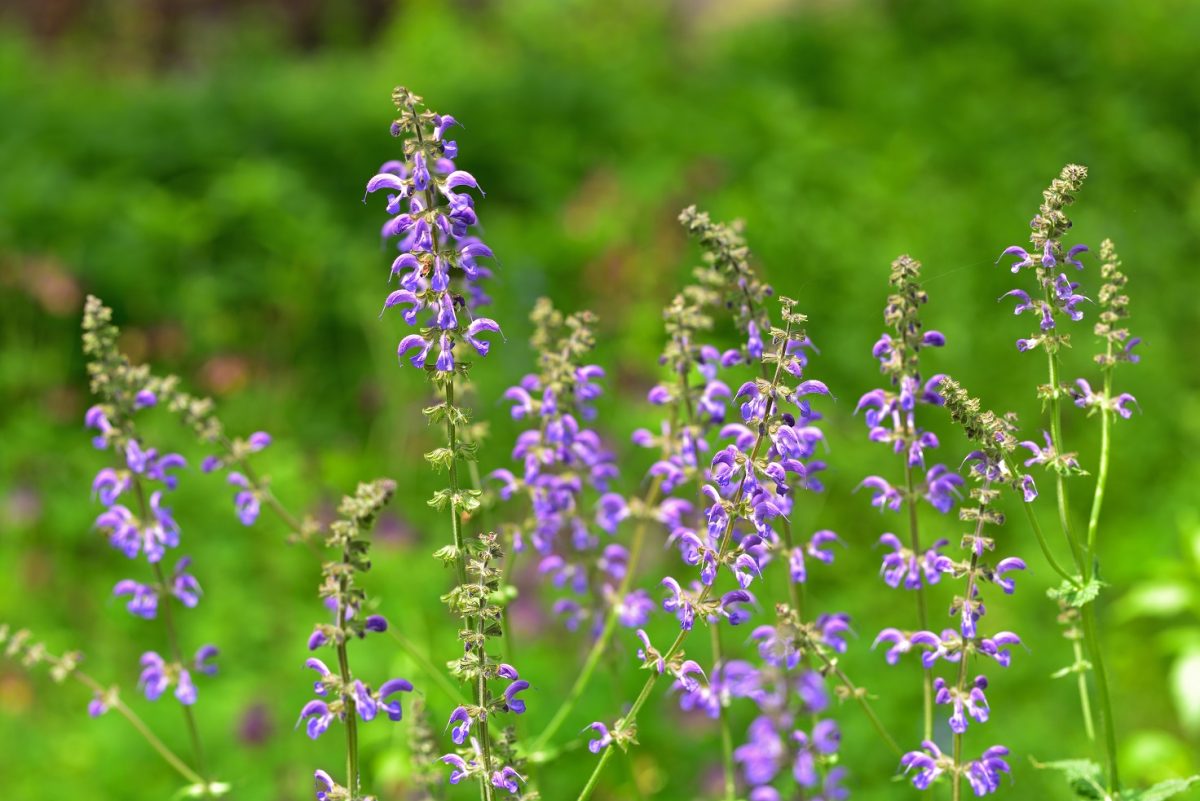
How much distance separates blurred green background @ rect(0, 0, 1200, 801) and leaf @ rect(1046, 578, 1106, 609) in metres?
2.09

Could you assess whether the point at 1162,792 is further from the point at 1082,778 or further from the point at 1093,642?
the point at 1093,642

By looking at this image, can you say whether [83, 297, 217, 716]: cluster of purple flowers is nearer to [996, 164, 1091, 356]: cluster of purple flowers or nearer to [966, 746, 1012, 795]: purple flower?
[966, 746, 1012, 795]: purple flower

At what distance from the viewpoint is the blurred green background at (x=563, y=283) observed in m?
5.46

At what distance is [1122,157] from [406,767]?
25.5 feet

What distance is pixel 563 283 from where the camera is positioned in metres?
9.07

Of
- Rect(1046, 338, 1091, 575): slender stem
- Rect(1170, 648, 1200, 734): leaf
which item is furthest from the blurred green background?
Rect(1046, 338, 1091, 575): slender stem

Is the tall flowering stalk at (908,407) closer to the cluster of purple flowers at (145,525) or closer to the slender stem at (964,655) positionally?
the slender stem at (964,655)

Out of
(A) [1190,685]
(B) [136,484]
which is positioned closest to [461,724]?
(B) [136,484]

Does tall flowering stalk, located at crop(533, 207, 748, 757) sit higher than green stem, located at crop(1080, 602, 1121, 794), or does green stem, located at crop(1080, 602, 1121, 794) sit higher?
tall flowering stalk, located at crop(533, 207, 748, 757)

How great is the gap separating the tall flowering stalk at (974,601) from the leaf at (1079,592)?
10 centimetres

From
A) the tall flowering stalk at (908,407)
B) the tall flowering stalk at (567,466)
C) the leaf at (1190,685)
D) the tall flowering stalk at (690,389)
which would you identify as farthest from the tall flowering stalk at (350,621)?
the leaf at (1190,685)

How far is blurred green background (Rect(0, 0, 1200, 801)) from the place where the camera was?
5.46 metres

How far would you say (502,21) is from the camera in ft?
50.3

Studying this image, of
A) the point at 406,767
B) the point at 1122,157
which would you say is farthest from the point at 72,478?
the point at 1122,157
